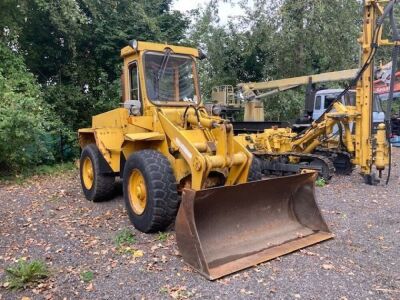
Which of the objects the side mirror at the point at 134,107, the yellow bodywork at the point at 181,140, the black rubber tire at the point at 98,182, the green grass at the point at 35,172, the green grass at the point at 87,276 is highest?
the side mirror at the point at 134,107

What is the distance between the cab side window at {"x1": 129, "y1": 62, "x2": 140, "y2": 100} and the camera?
20.3 ft

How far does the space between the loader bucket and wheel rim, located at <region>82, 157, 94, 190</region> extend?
3.41 metres

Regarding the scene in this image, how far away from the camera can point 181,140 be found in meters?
5.18

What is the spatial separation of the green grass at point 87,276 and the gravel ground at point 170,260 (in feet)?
0.20

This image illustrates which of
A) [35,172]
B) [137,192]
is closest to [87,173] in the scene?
[137,192]

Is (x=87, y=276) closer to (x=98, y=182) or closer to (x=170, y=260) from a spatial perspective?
(x=170, y=260)

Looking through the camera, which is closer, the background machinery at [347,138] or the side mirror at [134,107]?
the side mirror at [134,107]

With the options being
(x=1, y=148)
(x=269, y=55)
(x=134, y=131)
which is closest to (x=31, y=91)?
(x=1, y=148)

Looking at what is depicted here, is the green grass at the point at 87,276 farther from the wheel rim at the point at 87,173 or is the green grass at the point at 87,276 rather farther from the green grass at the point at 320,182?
the green grass at the point at 320,182

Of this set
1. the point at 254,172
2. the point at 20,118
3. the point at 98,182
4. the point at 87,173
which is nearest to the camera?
the point at 254,172

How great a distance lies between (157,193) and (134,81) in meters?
2.13

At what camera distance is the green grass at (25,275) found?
401 centimetres

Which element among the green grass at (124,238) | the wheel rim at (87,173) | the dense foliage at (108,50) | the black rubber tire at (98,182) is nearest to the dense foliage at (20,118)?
the dense foliage at (108,50)

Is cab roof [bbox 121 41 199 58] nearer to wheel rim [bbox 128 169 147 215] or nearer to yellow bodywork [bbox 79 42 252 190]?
yellow bodywork [bbox 79 42 252 190]
